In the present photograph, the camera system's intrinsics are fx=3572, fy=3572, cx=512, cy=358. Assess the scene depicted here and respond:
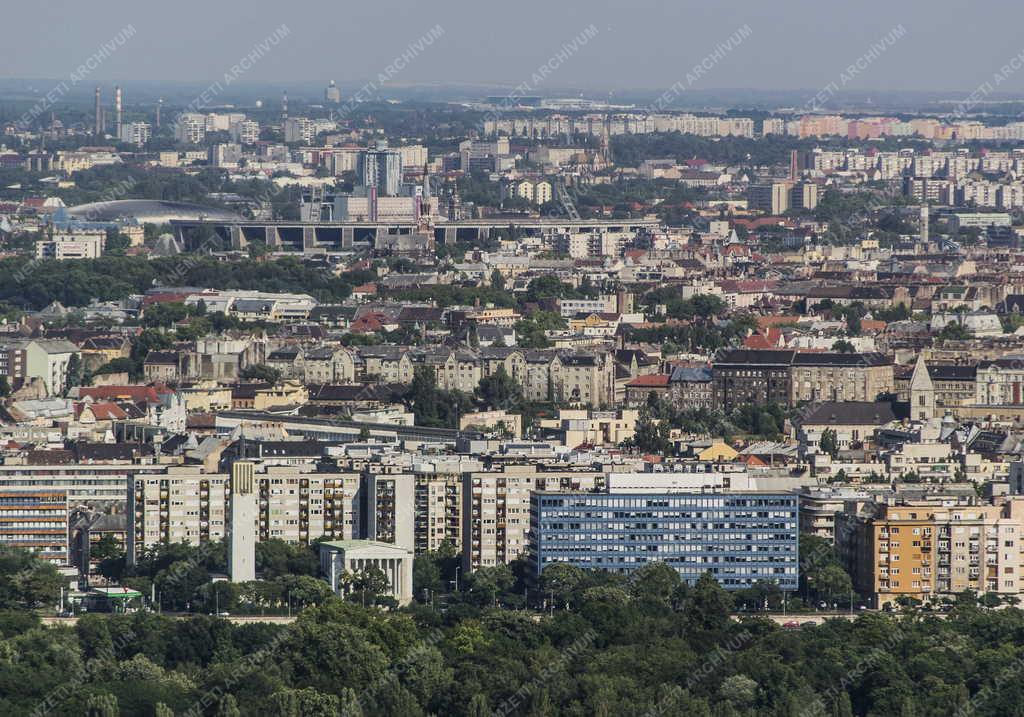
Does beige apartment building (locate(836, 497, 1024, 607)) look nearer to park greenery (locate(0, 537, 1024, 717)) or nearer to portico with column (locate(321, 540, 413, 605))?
park greenery (locate(0, 537, 1024, 717))

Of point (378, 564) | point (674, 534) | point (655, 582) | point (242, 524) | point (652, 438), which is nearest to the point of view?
point (655, 582)

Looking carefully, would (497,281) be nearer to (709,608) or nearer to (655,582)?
(655,582)

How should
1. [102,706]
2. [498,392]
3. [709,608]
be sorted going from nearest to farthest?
[102,706]
[709,608]
[498,392]

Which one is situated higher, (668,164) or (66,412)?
(668,164)

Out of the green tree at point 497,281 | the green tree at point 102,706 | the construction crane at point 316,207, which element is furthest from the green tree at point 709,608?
the construction crane at point 316,207

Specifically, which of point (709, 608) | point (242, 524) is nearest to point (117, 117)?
point (242, 524)

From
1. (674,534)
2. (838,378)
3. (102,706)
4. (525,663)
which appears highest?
(838,378)

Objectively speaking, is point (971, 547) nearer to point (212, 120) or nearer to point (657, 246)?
point (657, 246)

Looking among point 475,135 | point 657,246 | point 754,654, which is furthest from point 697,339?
point 475,135
